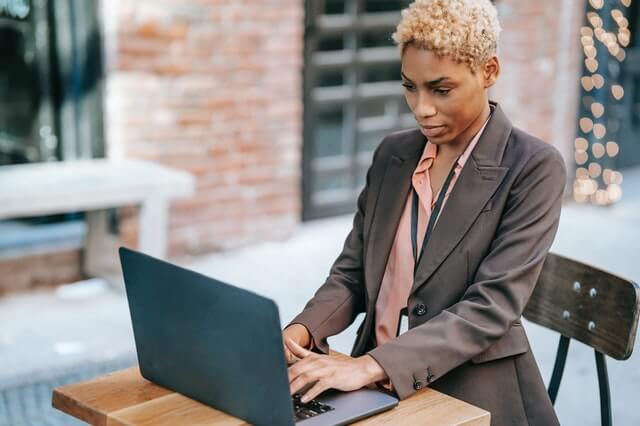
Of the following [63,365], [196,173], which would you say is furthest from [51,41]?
[63,365]

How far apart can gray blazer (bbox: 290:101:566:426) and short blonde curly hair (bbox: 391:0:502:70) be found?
0.22 metres

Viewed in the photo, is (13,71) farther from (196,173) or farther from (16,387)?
(16,387)

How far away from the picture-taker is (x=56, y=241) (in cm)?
540

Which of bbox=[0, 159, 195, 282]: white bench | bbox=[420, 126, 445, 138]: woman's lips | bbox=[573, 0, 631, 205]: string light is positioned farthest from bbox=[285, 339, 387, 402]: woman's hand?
bbox=[573, 0, 631, 205]: string light

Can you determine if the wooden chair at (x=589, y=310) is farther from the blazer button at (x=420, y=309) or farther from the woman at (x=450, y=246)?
the blazer button at (x=420, y=309)

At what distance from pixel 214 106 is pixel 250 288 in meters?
1.11

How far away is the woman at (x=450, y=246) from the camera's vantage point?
2.01m

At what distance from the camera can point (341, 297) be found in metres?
2.31

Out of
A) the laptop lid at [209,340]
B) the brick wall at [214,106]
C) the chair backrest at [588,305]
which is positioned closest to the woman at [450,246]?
the laptop lid at [209,340]

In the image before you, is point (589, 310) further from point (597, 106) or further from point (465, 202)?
point (597, 106)

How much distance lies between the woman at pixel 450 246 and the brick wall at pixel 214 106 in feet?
10.6

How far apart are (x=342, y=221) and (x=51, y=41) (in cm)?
221

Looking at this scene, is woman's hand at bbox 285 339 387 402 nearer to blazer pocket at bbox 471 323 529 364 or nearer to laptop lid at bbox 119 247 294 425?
laptop lid at bbox 119 247 294 425

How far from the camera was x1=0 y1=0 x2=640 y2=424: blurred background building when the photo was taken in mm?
5199
